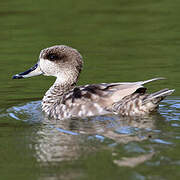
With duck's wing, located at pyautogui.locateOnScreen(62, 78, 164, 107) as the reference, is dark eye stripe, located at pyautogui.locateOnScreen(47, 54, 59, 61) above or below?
above

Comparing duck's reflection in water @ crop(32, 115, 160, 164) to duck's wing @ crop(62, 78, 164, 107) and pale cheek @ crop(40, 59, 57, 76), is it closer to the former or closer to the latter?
duck's wing @ crop(62, 78, 164, 107)

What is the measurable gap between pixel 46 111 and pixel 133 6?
28.4 ft

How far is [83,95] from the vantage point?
8.44 metres

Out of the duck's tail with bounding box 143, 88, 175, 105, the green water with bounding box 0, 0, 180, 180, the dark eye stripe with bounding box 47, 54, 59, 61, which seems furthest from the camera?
the dark eye stripe with bounding box 47, 54, 59, 61

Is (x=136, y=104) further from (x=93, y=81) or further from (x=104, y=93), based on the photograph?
(x=93, y=81)

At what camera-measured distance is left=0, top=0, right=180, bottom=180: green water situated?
621cm

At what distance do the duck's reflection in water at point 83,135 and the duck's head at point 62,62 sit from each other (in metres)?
1.16

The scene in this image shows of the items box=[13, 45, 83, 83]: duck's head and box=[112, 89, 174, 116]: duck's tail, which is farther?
box=[13, 45, 83, 83]: duck's head

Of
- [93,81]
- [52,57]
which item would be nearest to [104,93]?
[52,57]

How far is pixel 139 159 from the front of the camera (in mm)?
6211

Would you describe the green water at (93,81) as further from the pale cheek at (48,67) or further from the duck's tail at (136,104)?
the pale cheek at (48,67)

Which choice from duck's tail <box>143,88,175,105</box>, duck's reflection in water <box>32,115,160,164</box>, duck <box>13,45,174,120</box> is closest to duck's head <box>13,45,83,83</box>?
→ duck <box>13,45,174,120</box>

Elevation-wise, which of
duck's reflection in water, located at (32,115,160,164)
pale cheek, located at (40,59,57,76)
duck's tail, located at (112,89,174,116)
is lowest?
duck's reflection in water, located at (32,115,160,164)

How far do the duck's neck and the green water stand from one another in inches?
7.2
